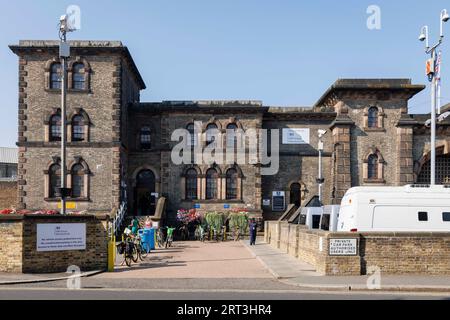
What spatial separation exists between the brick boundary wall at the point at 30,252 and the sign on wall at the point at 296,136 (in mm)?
21047

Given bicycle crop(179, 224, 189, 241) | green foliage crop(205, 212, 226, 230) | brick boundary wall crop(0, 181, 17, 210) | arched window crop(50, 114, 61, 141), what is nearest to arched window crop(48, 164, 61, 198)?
arched window crop(50, 114, 61, 141)

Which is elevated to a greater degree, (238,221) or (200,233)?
(238,221)

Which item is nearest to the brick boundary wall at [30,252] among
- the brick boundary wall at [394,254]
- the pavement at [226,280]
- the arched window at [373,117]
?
the pavement at [226,280]

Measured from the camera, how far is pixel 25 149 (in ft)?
99.9

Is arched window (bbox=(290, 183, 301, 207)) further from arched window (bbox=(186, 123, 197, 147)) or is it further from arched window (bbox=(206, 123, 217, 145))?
arched window (bbox=(186, 123, 197, 147))

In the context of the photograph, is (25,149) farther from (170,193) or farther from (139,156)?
(170,193)

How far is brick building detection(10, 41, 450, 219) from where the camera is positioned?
3044 centimetres

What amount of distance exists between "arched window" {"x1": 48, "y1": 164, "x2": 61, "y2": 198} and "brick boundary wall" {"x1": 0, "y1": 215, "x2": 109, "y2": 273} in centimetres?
1564

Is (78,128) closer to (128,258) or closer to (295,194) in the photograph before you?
(128,258)

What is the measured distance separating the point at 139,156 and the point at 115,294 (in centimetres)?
2288

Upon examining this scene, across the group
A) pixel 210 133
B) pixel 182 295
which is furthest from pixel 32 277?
pixel 210 133

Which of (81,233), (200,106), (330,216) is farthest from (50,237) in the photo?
(200,106)

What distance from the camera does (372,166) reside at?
33531 millimetres

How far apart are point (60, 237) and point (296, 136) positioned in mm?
22387
